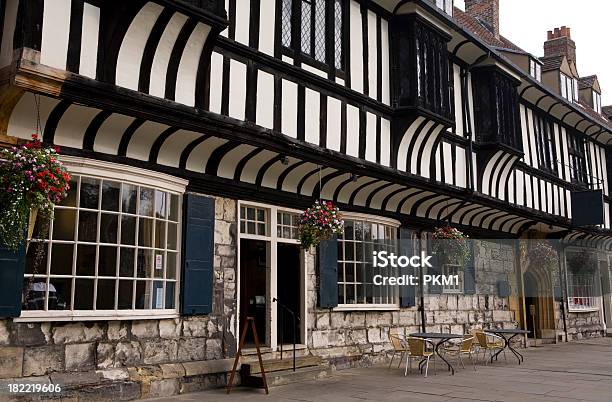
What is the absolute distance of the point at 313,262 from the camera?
9.26 m

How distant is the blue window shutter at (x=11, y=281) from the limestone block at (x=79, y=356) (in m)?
0.73

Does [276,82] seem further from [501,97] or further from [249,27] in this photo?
[501,97]

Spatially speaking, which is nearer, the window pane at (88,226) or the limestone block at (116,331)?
the window pane at (88,226)

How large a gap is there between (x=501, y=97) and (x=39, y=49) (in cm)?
1033

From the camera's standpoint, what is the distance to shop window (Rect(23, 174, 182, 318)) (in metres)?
5.97

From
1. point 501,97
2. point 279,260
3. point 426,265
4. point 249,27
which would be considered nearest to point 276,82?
point 249,27

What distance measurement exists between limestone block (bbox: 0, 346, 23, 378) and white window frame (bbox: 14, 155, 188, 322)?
28cm

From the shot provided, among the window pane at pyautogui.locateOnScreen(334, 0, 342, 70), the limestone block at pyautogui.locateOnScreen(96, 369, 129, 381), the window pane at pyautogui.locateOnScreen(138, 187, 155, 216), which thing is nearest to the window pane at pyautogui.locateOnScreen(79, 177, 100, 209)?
the window pane at pyautogui.locateOnScreen(138, 187, 155, 216)

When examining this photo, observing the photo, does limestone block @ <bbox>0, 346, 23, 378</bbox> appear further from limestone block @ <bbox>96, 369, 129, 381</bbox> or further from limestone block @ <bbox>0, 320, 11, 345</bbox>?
limestone block @ <bbox>96, 369, 129, 381</bbox>

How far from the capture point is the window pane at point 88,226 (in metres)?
6.27

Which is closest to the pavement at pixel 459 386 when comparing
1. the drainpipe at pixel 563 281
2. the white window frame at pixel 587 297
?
the drainpipe at pixel 563 281

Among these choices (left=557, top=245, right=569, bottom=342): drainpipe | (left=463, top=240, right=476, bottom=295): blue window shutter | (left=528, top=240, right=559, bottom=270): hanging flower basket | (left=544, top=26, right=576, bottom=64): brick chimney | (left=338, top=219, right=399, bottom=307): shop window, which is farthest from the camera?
(left=544, top=26, right=576, bottom=64): brick chimney

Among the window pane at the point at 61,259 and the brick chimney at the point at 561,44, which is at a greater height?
the brick chimney at the point at 561,44

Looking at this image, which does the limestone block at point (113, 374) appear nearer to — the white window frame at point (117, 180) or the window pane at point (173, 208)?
the white window frame at point (117, 180)
